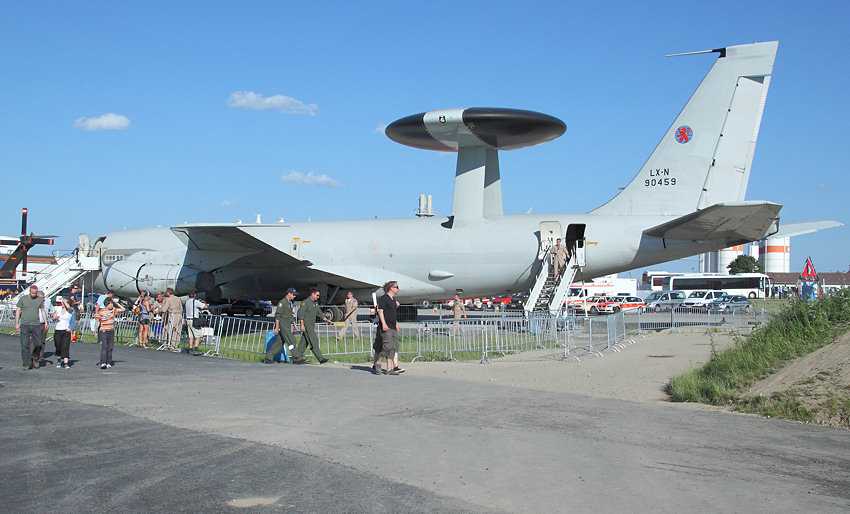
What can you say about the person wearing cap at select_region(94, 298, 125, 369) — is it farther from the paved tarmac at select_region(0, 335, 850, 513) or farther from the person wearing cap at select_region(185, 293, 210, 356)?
the person wearing cap at select_region(185, 293, 210, 356)

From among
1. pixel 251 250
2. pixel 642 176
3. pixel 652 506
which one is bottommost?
pixel 652 506

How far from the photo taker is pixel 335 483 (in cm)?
548

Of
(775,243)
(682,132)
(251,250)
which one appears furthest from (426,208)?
(775,243)

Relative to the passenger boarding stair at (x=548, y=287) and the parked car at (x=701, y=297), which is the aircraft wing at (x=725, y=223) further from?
the parked car at (x=701, y=297)

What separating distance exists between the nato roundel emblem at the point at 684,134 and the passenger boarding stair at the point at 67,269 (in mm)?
21740

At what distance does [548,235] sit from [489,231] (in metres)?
1.97

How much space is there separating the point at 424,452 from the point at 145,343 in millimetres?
14593

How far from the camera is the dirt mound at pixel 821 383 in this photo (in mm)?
8281

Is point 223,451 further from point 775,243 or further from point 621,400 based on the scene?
point 775,243

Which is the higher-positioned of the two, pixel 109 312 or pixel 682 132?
pixel 682 132

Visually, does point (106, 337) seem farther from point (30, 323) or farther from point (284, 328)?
point (284, 328)

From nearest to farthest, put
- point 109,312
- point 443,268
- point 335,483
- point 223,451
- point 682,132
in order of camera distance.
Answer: point 335,483, point 223,451, point 109,312, point 682,132, point 443,268

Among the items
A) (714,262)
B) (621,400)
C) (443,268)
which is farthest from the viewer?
(714,262)

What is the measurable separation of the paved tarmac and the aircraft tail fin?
41.2 ft
